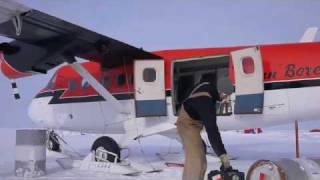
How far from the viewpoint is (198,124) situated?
13.9 ft

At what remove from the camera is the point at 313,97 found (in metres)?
7.02

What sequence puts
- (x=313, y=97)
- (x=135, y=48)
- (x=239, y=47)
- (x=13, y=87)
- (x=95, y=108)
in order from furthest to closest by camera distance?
1. (x=13, y=87)
2. (x=95, y=108)
3. (x=135, y=48)
4. (x=239, y=47)
5. (x=313, y=97)

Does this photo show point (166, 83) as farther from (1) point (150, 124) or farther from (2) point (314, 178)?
(2) point (314, 178)

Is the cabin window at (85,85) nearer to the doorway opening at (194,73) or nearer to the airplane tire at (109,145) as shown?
the airplane tire at (109,145)

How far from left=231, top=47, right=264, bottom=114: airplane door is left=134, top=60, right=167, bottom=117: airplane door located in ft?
5.03

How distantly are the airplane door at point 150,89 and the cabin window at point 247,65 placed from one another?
5.48 feet

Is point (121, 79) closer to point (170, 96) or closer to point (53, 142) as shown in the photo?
point (170, 96)

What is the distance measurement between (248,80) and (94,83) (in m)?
3.05

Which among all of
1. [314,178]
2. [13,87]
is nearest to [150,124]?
[13,87]

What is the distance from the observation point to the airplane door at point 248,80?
7.15 meters

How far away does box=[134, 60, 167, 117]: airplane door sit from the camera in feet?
26.0

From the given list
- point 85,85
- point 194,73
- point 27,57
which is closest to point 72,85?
point 85,85

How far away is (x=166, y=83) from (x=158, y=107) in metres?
0.55

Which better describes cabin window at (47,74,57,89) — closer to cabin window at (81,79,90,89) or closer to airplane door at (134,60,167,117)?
cabin window at (81,79,90,89)
